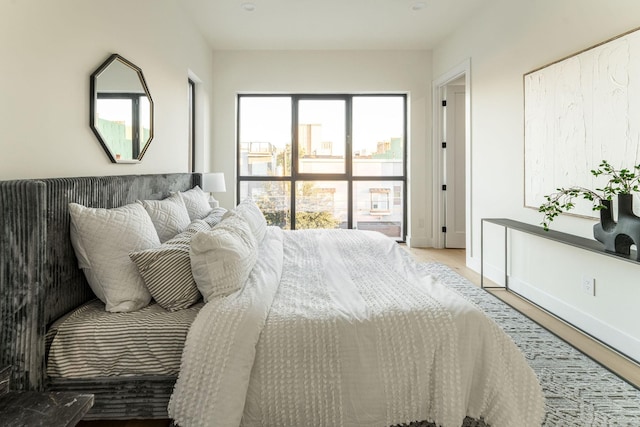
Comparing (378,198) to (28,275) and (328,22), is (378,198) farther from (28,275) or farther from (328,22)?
(28,275)

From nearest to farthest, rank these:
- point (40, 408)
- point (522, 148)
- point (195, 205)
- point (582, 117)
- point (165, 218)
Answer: point (40, 408)
point (165, 218)
point (582, 117)
point (195, 205)
point (522, 148)

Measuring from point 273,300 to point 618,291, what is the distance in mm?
2183

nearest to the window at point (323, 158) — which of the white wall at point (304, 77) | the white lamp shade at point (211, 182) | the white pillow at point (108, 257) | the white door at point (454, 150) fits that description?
the white wall at point (304, 77)

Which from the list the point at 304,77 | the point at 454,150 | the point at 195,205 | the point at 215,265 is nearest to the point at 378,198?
the point at 454,150

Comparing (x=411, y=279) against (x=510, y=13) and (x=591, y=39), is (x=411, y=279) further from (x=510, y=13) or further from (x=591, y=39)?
(x=510, y=13)

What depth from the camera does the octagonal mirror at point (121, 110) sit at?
230cm

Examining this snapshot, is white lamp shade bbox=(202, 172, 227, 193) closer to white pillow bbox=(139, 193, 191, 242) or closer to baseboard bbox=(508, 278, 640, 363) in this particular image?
white pillow bbox=(139, 193, 191, 242)

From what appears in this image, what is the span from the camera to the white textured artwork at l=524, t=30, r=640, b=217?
221 cm

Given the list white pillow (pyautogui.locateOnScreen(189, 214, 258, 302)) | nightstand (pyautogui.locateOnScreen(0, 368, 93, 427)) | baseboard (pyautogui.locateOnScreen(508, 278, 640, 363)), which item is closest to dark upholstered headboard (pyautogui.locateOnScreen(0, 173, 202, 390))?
nightstand (pyautogui.locateOnScreen(0, 368, 93, 427))

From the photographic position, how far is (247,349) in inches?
52.6

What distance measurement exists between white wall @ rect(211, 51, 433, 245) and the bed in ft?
12.3

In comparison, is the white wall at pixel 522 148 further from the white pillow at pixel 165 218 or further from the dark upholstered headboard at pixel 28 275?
the dark upholstered headboard at pixel 28 275

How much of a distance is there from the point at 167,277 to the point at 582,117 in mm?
2815

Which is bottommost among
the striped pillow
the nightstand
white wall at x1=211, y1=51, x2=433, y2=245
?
the nightstand
